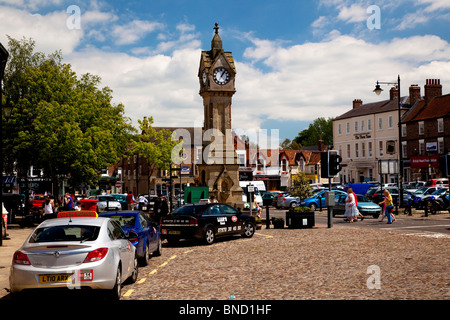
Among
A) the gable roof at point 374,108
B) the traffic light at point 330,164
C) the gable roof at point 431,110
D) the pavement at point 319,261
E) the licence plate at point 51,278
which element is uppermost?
the gable roof at point 374,108

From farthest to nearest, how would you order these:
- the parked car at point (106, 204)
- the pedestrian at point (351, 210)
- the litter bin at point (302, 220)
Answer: the parked car at point (106, 204)
the pedestrian at point (351, 210)
the litter bin at point (302, 220)

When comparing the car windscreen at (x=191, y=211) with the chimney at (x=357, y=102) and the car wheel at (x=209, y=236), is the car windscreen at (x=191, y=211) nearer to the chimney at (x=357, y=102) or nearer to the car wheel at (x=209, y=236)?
the car wheel at (x=209, y=236)

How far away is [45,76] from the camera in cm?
3466

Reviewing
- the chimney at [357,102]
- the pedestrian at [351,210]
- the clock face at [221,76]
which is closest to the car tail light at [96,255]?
the pedestrian at [351,210]

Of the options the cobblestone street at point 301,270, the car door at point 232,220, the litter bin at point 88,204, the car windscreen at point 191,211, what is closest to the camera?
the cobblestone street at point 301,270

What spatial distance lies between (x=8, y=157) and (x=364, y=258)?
88.9ft

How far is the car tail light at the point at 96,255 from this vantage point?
8.47 m

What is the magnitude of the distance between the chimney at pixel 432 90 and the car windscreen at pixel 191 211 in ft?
184

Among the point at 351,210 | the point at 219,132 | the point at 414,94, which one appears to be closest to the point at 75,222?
the point at 351,210

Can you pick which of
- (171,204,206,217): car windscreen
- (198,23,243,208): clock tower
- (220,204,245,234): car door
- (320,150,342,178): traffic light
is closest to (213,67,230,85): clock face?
(198,23,243,208): clock tower

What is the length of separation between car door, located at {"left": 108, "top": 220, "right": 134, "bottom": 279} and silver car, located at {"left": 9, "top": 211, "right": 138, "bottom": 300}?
0.95 feet

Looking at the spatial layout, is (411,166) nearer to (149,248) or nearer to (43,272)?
(149,248)

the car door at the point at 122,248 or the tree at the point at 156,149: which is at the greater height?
the tree at the point at 156,149
